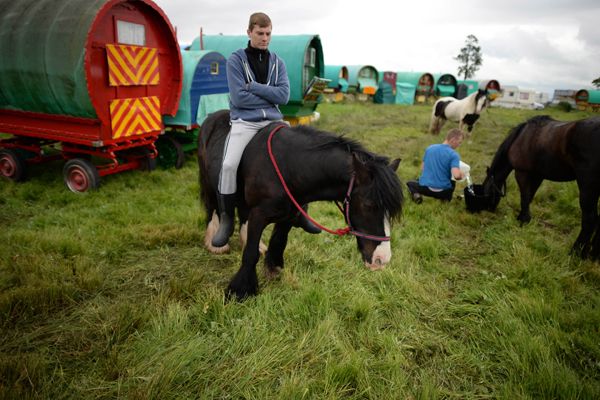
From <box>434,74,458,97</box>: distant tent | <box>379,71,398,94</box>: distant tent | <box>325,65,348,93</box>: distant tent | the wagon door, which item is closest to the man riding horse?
the wagon door

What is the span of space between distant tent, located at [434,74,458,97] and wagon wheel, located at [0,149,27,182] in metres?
34.8

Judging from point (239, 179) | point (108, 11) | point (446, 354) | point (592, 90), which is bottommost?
point (446, 354)

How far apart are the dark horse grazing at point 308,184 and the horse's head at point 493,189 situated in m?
4.05

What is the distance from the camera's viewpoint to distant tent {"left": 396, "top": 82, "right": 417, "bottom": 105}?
101 feet

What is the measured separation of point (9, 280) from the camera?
3.35 meters

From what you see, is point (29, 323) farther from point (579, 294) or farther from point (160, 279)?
point (579, 294)

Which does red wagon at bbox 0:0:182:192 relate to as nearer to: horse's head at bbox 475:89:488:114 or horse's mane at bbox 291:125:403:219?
horse's mane at bbox 291:125:403:219

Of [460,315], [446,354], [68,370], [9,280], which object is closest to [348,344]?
[446,354]

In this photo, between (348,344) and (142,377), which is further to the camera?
(348,344)

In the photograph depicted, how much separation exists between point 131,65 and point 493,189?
690 cm

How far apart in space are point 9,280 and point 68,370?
1.60m

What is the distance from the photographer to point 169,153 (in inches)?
325

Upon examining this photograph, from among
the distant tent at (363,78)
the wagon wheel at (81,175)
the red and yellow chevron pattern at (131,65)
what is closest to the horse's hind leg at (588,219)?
the red and yellow chevron pattern at (131,65)

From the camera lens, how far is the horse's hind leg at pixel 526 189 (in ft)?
18.7
